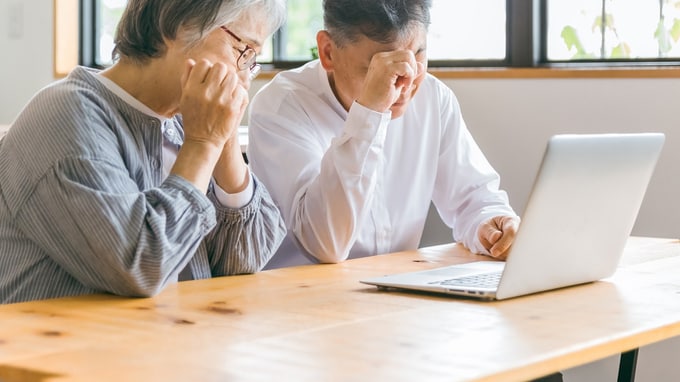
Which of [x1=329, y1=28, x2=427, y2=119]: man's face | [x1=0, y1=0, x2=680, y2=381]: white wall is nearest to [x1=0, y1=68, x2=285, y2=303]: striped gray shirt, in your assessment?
[x1=329, y1=28, x2=427, y2=119]: man's face

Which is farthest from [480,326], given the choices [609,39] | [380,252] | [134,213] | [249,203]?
[609,39]

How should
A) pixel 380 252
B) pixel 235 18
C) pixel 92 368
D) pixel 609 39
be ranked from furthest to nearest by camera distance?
pixel 609 39 → pixel 380 252 → pixel 235 18 → pixel 92 368

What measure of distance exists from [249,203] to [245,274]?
0.12 m

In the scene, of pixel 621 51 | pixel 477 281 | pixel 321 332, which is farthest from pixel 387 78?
pixel 621 51

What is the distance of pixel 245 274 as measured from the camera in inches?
62.9

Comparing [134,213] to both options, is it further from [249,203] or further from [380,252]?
[380,252]

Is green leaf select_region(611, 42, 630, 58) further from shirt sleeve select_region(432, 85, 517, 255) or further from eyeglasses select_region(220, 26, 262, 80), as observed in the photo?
eyeglasses select_region(220, 26, 262, 80)

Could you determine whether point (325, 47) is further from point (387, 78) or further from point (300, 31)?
point (300, 31)

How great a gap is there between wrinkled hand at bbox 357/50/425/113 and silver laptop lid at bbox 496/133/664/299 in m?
0.50

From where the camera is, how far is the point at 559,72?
2906 mm

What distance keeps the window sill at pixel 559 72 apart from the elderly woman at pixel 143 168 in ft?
4.68

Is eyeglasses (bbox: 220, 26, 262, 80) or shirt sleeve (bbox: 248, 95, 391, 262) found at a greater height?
eyeglasses (bbox: 220, 26, 262, 80)

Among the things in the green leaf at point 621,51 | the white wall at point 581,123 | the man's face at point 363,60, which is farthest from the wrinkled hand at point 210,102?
the green leaf at point 621,51

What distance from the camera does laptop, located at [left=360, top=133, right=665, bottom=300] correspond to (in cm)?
131
